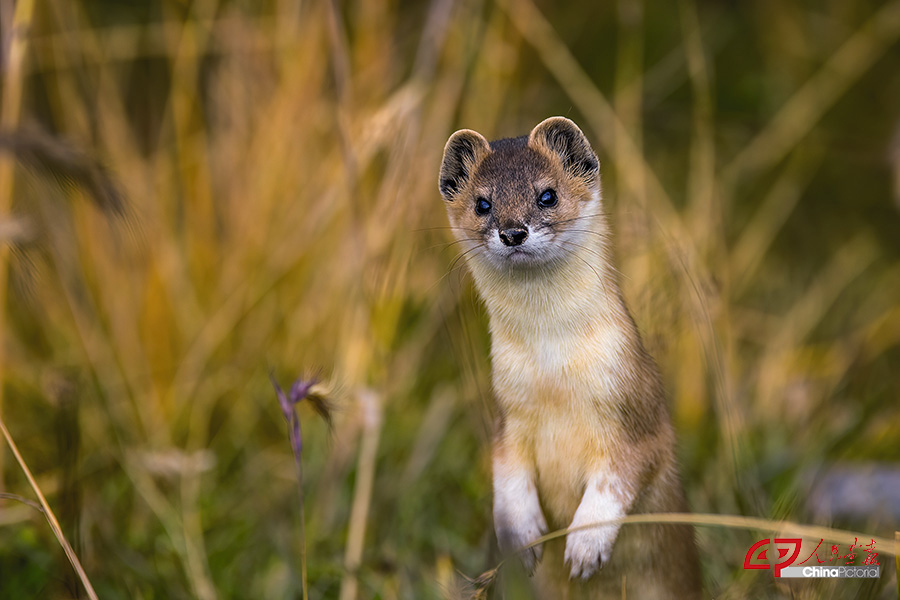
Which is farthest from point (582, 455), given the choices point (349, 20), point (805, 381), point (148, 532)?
point (349, 20)

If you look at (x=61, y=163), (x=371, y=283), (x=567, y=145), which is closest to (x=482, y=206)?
(x=567, y=145)

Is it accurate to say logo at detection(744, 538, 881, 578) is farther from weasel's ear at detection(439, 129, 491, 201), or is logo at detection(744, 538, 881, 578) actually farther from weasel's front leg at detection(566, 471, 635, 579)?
weasel's ear at detection(439, 129, 491, 201)

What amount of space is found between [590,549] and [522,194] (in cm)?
63

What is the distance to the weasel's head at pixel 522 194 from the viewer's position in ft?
4.82

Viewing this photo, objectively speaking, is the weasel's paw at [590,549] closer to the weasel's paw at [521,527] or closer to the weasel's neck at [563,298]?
the weasel's paw at [521,527]

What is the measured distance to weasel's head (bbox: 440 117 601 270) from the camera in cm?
147

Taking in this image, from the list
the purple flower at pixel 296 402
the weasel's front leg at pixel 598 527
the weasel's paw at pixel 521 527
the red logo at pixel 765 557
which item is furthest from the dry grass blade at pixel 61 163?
the red logo at pixel 765 557

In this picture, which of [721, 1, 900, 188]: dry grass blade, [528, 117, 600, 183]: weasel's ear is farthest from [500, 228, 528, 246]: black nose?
[721, 1, 900, 188]: dry grass blade

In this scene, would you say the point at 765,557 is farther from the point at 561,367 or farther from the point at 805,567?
the point at 561,367

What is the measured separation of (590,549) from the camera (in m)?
1.47

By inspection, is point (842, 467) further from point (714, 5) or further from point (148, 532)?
point (714, 5)

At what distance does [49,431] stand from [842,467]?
2984 mm

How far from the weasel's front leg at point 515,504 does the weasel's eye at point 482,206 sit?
0.43 meters

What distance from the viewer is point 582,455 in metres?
1.50
